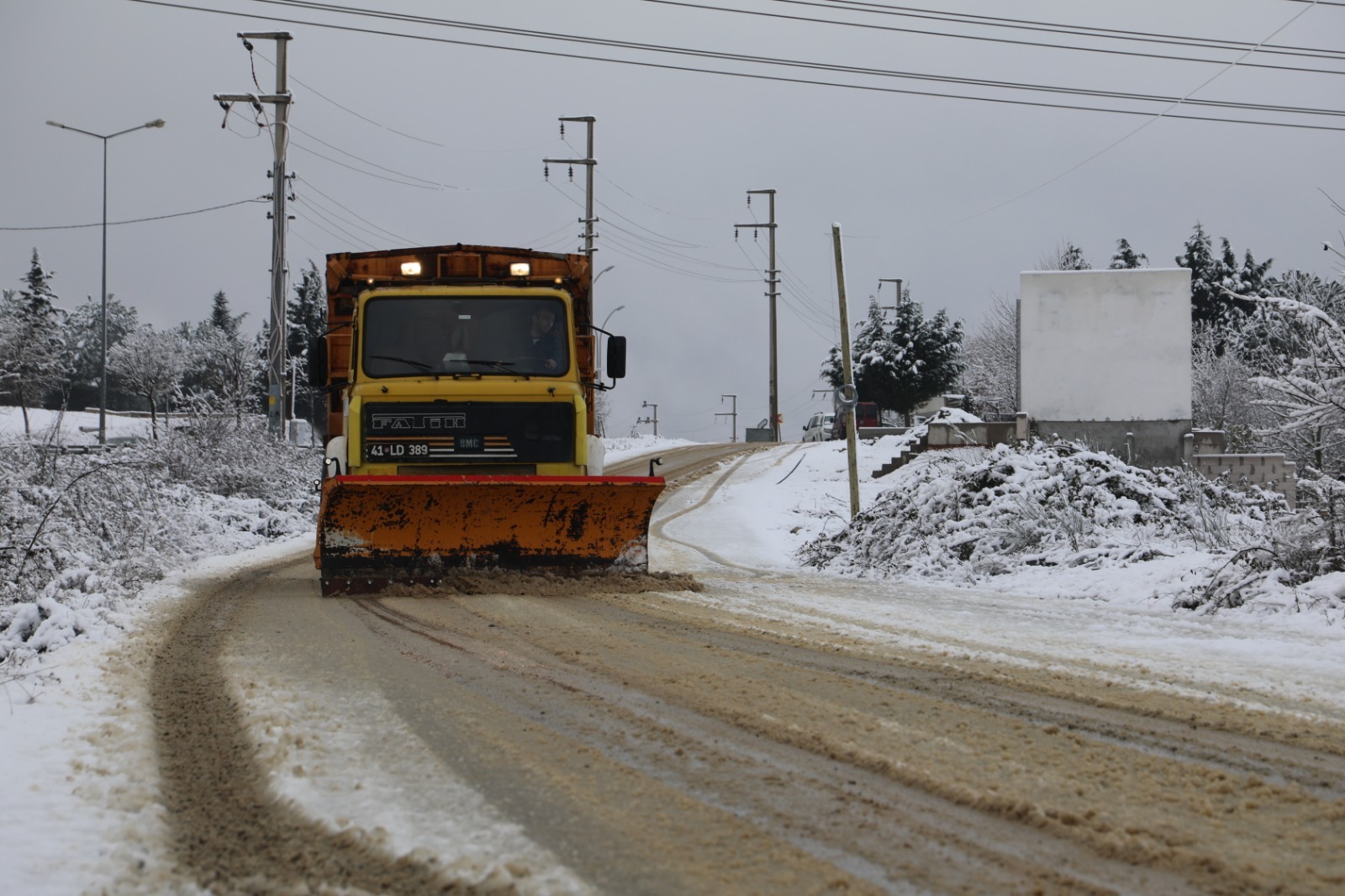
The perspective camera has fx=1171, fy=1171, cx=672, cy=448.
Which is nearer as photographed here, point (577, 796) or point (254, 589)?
point (577, 796)

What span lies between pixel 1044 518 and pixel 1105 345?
19318 mm

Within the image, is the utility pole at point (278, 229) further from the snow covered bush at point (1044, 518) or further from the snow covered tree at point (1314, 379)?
the snow covered tree at point (1314, 379)

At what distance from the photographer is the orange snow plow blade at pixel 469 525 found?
9.85m

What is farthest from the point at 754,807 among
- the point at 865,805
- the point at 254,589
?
the point at 254,589

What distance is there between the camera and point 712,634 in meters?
7.48

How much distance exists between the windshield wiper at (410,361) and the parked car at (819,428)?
140ft

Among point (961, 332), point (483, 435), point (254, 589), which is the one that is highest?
point (961, 332)

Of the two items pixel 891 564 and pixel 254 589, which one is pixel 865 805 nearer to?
pixel 254 589

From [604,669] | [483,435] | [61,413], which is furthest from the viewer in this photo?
[61,413]

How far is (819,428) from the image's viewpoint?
55375 millimetres

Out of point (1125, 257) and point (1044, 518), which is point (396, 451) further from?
point (1125, 257)

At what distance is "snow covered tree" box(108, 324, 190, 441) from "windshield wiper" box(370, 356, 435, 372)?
79.6 meters

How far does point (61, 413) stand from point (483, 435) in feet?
14.3

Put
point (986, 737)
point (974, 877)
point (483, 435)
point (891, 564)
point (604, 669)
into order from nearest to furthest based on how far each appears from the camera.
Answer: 1. point (974, 877)
2. point (986, 737)
3. point (604, 669)
4. point (483, 435)
5. point (891, 564)
